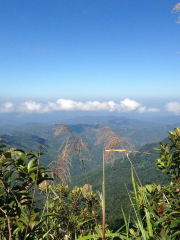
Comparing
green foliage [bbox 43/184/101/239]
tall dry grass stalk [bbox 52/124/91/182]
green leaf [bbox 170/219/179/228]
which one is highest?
tall dry grass stalk [bbox 52/124/91/182]

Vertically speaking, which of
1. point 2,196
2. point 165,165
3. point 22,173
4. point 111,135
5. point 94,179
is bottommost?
point 94,179

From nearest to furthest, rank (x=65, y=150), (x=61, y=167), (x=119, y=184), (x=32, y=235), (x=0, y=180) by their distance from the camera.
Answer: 1. (x=0, y=180)
2. (x=32, y=235)
3. (x=65, y=150)
4. (x=61, y=167)
5. (x=119, y=184)

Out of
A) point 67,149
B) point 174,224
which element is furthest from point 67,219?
point 174,224

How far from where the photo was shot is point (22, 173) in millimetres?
1460

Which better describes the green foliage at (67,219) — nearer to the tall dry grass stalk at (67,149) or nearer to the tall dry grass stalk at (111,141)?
the tall dry grass stalk at (67,149)

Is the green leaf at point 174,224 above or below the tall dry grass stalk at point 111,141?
below

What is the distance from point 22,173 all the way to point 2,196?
0.70ft

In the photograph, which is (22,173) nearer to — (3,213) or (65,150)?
(3,213)

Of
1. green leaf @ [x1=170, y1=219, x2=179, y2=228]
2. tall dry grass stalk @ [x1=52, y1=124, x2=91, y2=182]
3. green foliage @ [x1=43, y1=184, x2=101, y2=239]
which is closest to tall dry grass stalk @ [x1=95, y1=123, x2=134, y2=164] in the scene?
tall dry grass stalk @ [x1=52, y1=124, x2=91, y2=182]

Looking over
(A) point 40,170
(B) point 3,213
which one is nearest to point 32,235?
(B) point 3,213

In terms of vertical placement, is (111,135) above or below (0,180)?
above

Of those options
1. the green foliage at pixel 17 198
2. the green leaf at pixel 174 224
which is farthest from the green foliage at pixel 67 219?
the green leaf at pixel 174 224

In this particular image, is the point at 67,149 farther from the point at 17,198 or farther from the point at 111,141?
the point at 17,198

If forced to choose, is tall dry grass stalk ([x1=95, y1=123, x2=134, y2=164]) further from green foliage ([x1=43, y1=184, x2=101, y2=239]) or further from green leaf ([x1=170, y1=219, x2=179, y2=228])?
green leaf ([x1=170, y1=219, x2=179, y2=228])
